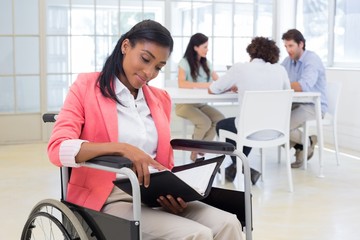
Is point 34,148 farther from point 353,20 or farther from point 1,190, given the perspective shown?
point 353,20

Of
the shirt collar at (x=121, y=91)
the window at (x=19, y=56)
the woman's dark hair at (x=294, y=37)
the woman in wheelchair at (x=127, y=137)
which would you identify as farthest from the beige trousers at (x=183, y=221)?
the window at (x=19, y=56)

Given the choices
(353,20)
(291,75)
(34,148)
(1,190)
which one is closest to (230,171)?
(291,75)

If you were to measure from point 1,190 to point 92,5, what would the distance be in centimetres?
258

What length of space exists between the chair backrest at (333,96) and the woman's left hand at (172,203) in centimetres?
303

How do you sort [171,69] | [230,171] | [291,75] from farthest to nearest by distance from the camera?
[171,69], [291,75], [230,171]

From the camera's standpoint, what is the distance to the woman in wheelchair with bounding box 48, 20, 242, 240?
165 centimetres

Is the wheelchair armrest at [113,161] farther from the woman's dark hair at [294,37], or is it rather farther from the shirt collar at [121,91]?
the woman's dark hair at [294,37]

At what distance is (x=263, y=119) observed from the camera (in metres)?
3.61

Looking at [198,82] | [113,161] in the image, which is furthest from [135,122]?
[198,82]

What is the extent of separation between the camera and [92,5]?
19.2ft

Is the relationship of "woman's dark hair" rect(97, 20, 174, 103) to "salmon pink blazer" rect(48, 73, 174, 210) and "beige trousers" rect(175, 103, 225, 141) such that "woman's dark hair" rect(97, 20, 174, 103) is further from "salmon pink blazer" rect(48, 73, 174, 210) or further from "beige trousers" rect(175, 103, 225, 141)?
"beige trousers" rect(175, 103, 225, 141)

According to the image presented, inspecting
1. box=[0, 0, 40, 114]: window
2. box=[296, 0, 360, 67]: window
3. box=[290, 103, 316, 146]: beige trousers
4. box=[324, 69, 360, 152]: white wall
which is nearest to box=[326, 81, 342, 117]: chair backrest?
box=[290, 103, 316, 146]: beige trousers

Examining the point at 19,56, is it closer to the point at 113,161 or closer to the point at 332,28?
the point at 332,28

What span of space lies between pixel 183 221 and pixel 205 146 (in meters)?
0.31
